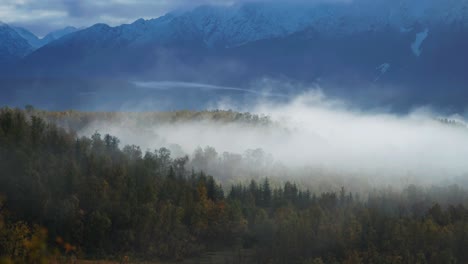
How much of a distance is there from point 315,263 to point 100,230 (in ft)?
135


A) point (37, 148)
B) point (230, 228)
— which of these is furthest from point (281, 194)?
point (37, 148)

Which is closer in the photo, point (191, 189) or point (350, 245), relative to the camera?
point (350, 245)

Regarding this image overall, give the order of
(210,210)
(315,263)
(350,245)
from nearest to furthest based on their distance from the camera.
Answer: (315,263) → (350,245) → (210,210)

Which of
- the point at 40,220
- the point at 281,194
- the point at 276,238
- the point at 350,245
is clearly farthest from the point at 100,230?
the point at 281,194

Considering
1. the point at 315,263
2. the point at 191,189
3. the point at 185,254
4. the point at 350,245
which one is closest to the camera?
the point at 315,263

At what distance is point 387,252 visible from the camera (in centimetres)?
12888

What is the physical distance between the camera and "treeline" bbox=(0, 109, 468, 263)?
12062 cm

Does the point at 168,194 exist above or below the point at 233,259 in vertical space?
above

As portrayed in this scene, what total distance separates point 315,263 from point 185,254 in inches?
1014

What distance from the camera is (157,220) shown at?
130m

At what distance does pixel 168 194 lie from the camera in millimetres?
153000

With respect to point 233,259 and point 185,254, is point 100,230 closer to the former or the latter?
Answer: point 185,254

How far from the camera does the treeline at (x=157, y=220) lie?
12062cm

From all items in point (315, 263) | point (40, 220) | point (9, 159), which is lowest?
point (315, 263)
